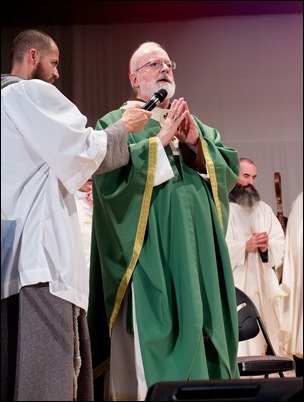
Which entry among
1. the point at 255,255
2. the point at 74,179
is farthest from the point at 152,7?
the point at 255,255

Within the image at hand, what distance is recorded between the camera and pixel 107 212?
Result: 3.10 m

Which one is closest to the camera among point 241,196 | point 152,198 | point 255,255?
point 152,198

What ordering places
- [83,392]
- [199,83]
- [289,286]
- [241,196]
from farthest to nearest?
1. [241,196]
2. [199,83]
3. [289,286]
4. [83,392]

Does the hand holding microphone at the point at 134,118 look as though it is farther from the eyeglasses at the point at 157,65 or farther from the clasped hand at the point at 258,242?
the clasped hand at the point at 258,242

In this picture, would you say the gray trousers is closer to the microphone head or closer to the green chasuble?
the green chasuble

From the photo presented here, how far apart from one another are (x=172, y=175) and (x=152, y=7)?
944 millimetres

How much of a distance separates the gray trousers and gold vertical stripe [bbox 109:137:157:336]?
0.49 metres

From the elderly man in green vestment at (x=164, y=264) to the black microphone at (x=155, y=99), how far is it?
75mm

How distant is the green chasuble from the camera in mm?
2918

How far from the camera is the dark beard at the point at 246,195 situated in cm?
357

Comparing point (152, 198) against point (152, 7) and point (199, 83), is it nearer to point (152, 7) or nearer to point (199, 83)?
point (199, 83)

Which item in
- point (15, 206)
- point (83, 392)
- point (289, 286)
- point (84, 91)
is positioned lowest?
point (83, 392)

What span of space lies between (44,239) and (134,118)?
65 cm

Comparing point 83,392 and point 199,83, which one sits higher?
Answer: point 199,83
